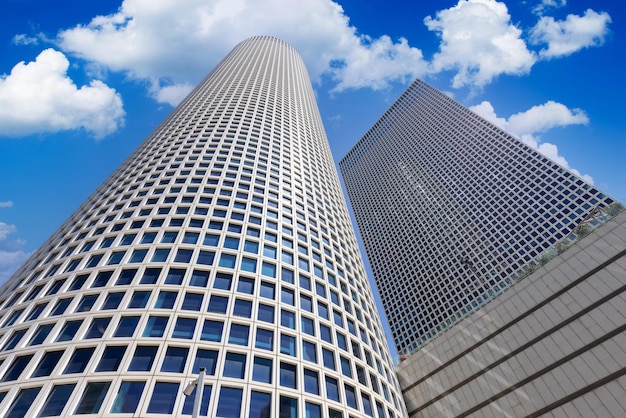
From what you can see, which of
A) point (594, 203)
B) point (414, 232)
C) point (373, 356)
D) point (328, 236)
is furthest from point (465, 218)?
point (373, 356)

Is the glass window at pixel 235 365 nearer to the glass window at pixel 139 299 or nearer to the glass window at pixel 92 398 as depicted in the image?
the glass window at pixel 92 398

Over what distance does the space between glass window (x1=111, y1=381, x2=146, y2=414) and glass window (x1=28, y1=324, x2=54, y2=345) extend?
774 centimetres

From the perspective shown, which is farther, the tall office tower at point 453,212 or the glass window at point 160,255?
the tall office tower at point 453,212

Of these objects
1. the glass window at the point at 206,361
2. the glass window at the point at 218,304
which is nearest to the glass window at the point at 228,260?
the glass window at the point at 218,304

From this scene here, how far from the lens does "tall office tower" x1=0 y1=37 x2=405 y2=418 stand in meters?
20.8

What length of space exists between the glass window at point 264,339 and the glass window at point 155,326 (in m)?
6.30

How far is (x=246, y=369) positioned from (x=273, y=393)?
88.3 inches

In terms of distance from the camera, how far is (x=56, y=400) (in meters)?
19.2

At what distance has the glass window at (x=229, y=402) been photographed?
20253mm

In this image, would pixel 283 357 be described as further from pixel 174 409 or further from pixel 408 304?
pixel 408 304

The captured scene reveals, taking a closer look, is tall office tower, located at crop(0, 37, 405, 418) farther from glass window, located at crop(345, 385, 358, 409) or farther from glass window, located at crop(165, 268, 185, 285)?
glass window, located at crop(345, 385, 358, 409)

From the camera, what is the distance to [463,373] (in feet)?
108

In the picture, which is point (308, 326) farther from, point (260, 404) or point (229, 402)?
point (229, 402)

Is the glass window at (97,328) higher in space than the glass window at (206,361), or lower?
higher
